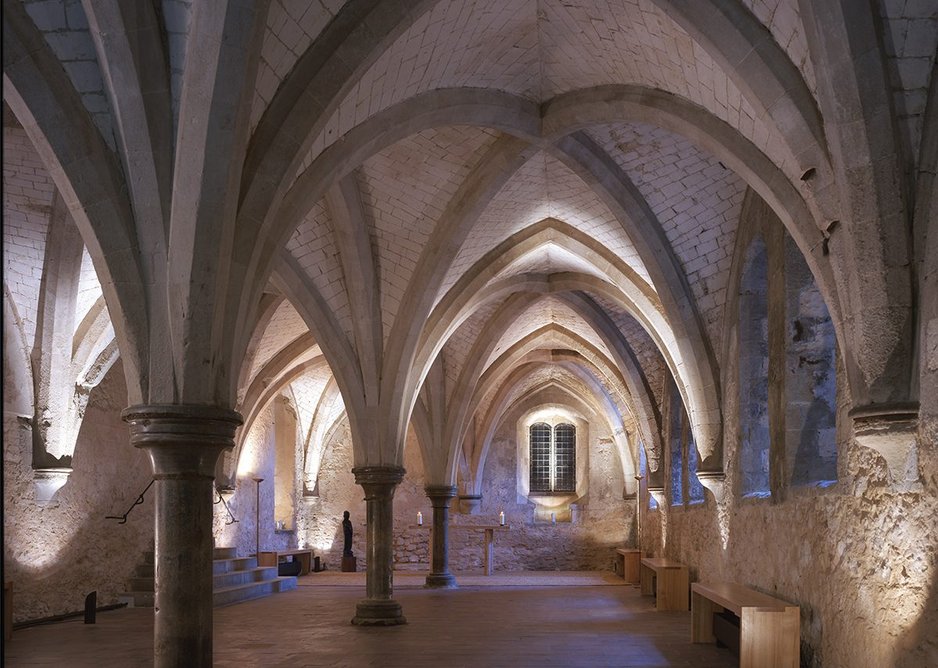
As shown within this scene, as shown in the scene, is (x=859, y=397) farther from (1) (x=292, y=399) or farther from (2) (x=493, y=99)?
(1) (x=292, y=399)

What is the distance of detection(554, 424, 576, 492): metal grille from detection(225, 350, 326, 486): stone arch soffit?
308 inches

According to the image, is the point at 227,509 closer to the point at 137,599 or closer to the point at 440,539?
the point at 440,539

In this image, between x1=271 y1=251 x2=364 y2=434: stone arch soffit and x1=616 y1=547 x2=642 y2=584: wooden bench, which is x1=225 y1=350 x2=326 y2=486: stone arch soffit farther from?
x1=616 y1=547 x2=642 y2=584: wooden bench

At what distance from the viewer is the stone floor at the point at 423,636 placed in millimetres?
7391

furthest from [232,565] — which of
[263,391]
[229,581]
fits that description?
[263,391]

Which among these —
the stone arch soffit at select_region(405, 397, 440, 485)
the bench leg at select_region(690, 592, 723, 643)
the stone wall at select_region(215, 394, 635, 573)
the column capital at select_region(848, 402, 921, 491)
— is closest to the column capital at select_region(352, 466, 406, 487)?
the bench leg at select_region(690, 592, 723, 643)

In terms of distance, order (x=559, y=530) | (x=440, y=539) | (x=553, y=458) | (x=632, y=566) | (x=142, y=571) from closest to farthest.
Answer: (x=142, y=571) < (x=440, y=539) < (x=632, y=566) < (x=559, y=530) < (x=553, y=458)

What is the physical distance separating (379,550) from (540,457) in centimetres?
1361

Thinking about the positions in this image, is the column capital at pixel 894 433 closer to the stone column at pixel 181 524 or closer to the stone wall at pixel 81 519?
the stone column at pixel 181 524

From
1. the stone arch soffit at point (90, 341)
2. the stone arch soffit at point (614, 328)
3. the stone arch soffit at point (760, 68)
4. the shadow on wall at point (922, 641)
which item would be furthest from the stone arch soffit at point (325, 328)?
the shadow on wall at point (922, 641)

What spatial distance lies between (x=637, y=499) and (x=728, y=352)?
12.2 metres

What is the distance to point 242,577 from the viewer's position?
14016 mm

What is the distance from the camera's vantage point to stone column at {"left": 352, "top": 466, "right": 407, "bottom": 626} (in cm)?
980

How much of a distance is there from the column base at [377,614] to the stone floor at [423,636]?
0.16 meters
